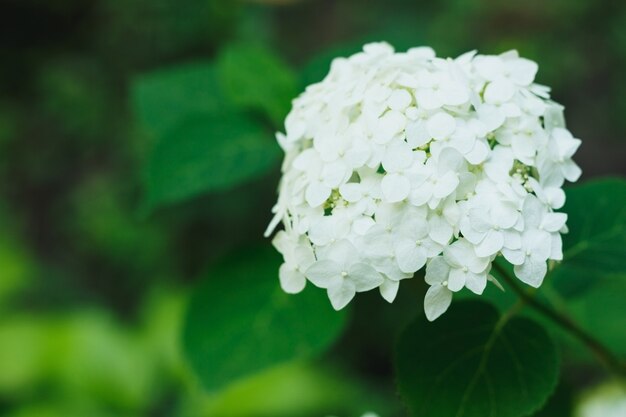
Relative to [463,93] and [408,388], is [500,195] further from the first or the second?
[408,388]

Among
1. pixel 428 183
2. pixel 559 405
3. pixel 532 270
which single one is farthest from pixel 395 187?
pixel 559 405

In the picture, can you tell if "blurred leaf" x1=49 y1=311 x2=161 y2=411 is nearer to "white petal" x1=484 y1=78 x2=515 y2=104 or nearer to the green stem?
the green stem

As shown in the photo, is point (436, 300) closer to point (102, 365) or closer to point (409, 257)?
point (409, 257)

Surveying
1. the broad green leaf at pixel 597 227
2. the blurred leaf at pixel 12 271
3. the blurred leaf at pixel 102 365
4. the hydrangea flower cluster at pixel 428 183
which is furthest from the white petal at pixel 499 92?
the blurred leaf at pixel 12 271

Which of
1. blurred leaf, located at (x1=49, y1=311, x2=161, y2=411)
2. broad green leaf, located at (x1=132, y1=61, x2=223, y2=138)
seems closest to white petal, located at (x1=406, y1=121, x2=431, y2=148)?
broad green leaf, located at (x1=132, y1=61, x2=223, y2=138)

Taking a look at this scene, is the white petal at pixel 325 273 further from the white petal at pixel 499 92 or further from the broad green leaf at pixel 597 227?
the broad green leaf at pixel 597 227

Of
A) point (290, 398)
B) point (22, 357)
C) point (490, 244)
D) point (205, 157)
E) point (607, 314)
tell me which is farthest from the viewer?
point (22, 357)
